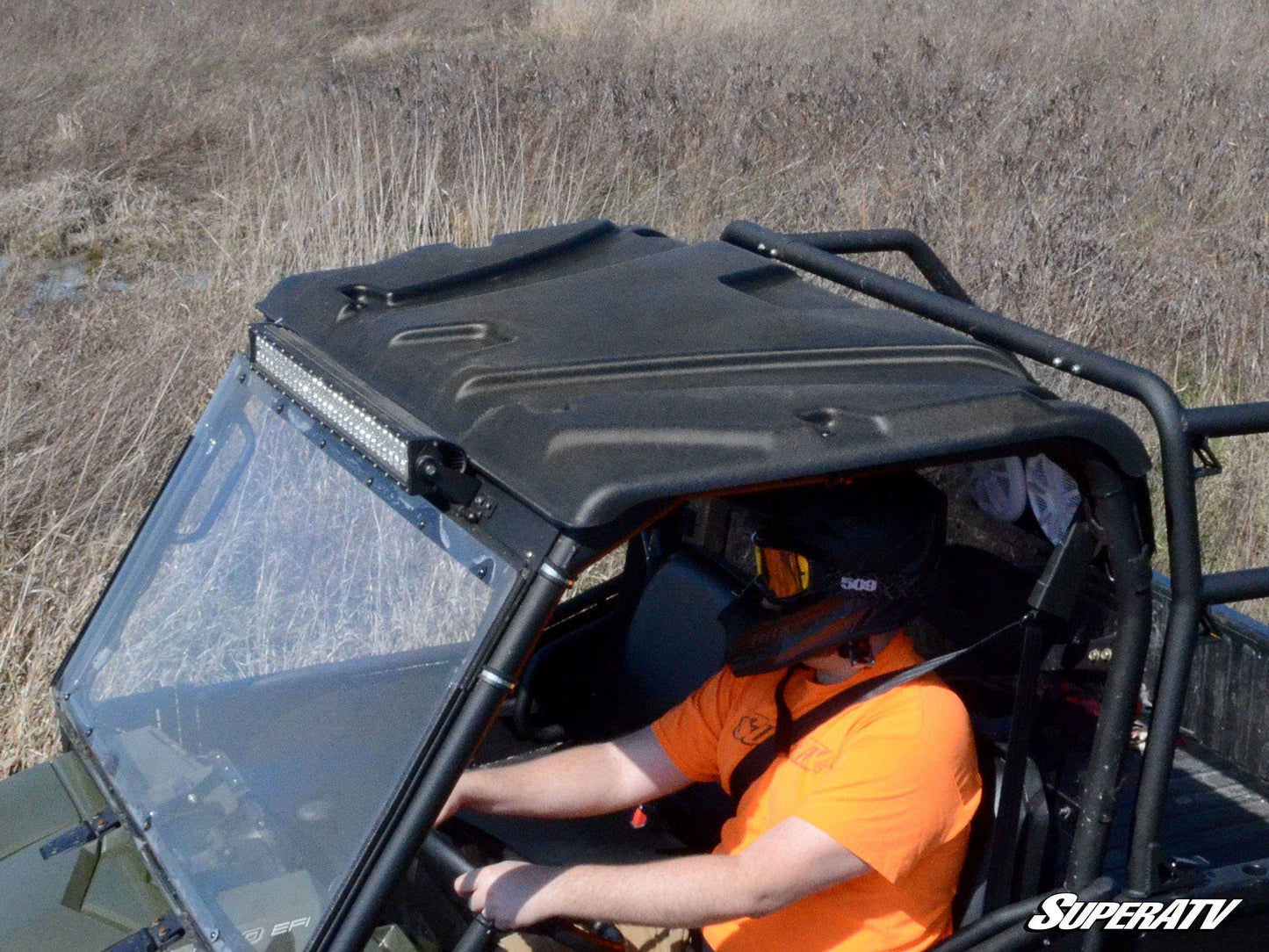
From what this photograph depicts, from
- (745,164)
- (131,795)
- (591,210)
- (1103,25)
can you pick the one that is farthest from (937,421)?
(1103,25)

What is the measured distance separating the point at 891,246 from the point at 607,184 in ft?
14.8

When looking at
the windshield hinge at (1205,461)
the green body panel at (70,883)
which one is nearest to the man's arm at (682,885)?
the green body panel at (70,883)

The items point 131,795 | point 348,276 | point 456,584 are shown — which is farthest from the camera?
point 348,276

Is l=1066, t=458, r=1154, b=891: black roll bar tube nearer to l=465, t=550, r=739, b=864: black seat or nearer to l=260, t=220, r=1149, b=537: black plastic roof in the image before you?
l=260, t=220, r=1149, b=537: black plastic roof

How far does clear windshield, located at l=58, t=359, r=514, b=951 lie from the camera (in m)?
1.53

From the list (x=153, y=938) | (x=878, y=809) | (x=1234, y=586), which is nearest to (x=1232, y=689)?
(x=1234, y=586)

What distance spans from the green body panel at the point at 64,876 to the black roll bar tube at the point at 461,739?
0.39 m

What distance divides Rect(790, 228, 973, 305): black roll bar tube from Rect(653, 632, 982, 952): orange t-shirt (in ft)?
3.33

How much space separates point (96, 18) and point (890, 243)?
13464 millimetres

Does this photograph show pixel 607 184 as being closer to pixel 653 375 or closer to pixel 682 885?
pixel 653 375

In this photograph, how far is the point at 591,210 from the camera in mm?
6965

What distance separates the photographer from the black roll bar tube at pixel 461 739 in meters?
1.40

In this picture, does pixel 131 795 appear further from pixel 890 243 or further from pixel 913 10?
pixel 913 10

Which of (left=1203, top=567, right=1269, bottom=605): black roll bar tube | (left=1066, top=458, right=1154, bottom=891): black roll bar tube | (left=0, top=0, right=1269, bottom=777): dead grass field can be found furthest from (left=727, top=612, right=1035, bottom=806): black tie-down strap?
(left=0, top=0, right=1269, bottom=777): dead grass field
